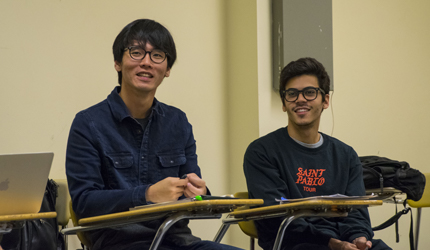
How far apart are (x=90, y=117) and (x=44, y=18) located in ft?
4.34

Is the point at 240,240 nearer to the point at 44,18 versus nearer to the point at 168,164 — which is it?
the point at 168,164

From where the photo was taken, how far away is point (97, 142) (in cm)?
192

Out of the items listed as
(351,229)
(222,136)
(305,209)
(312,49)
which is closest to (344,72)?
(312,49)

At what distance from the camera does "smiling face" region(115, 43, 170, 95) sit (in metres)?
2.06

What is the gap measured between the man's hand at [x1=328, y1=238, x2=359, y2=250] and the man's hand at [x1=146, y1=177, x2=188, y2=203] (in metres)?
0.84

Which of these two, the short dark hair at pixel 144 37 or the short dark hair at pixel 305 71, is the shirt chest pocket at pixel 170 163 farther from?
the short dark hair at pixel 305 71

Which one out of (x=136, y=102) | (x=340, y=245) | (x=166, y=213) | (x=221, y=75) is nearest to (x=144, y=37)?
(x=136, y=102)

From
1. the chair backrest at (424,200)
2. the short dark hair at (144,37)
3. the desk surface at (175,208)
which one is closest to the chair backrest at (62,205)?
the short dark hair at (144,37)

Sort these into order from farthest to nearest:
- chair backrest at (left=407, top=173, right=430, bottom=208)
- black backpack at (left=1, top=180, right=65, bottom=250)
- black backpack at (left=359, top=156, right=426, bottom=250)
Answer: chair backrest at (left=407, top=173, right=430, bottom=208) < black backpack at (left=359, top=156, right=426, bottom=250) < black backpack at (left=1, top=180, right=65, bottom=250)

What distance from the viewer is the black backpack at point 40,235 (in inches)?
80.2

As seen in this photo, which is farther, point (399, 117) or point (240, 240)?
point (399, 117)

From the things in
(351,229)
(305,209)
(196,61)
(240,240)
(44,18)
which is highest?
(44,18)

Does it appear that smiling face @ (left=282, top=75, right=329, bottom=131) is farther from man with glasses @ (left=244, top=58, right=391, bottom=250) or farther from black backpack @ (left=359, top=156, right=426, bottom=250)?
black backpack @ (left=359, top=156, right=426, bottom=250)

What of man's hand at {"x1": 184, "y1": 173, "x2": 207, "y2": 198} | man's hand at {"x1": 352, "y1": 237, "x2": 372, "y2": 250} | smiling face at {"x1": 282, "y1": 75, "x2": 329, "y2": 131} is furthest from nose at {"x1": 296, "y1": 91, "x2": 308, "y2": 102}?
man's hand at {"x1": 184, "y1": 173, "x2": 207, "y2": 198}
